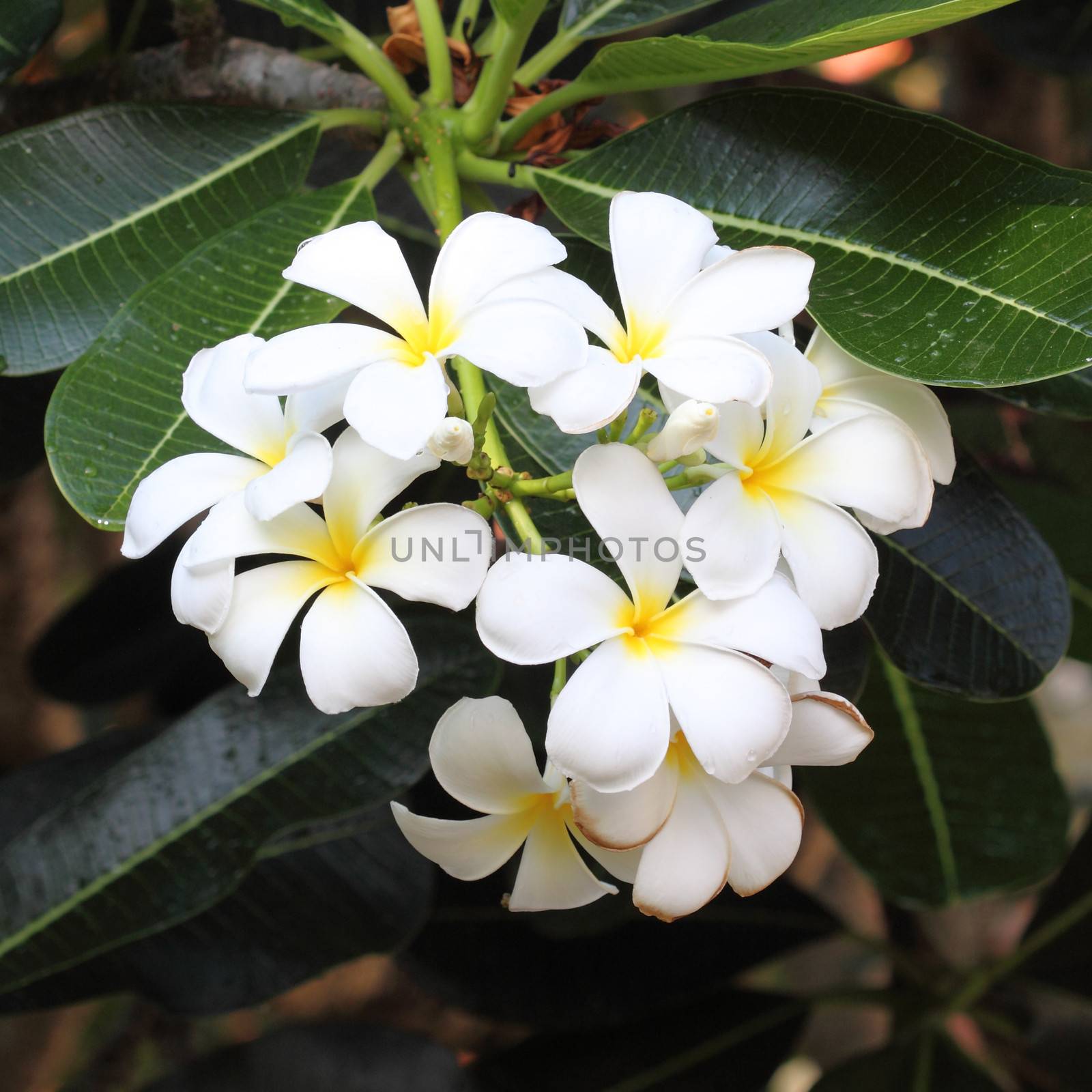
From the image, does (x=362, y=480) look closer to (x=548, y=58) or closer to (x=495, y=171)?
(x=495, y=171)

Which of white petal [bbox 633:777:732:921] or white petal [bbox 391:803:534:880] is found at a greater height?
white petal [bbox 633:777:732:921]

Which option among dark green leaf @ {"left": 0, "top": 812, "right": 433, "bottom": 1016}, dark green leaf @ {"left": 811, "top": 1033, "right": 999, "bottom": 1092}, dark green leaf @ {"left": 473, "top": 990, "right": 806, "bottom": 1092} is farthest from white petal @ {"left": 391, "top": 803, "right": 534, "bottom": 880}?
dark green leaf @ {"left": 811, "top": 1033, "right": 999, "bottom": 1092}

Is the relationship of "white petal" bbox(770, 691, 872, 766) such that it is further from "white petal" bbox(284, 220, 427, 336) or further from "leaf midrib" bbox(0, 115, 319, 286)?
"leaf midrib" bbox(0, 115, 319, 286)

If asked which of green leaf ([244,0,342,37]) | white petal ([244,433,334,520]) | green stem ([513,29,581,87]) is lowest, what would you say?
white petal ([244,433,334,520])

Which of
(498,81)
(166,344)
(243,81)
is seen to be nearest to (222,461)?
(166,344)

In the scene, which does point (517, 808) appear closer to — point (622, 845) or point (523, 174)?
point (622, 845)

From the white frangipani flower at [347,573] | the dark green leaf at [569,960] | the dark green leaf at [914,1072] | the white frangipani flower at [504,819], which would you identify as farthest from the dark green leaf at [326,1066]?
the white frangipani flower at [347,573]

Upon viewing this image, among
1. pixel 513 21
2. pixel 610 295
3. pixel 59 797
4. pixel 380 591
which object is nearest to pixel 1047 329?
pixel 610 295
